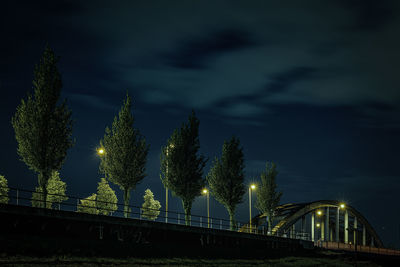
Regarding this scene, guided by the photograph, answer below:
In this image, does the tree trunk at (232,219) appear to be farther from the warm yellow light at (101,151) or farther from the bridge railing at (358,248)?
the bridge railing at (358,248)

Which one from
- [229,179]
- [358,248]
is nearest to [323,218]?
[358,248]

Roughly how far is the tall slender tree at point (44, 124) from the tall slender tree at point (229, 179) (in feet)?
77.4

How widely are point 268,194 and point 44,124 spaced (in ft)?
143

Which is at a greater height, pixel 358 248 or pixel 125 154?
pixel 125 154

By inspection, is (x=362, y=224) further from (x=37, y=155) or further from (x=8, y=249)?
(x=8, y=249)

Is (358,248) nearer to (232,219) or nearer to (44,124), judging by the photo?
(232,219)

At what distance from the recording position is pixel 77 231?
29016 millimetres

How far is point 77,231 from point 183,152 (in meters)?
21.7

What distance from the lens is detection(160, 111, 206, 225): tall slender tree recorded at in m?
48.5

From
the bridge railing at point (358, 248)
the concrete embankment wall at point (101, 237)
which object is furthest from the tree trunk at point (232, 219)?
the bridge railing at point (358, 248)

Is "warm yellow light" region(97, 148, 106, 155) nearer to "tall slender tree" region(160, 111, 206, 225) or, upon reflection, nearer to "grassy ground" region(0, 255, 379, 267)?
"tall slender tree" region(160, 111, 206, 225)

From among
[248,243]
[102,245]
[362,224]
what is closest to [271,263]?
[248,243]

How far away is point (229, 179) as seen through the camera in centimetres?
5759

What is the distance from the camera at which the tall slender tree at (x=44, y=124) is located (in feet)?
121
